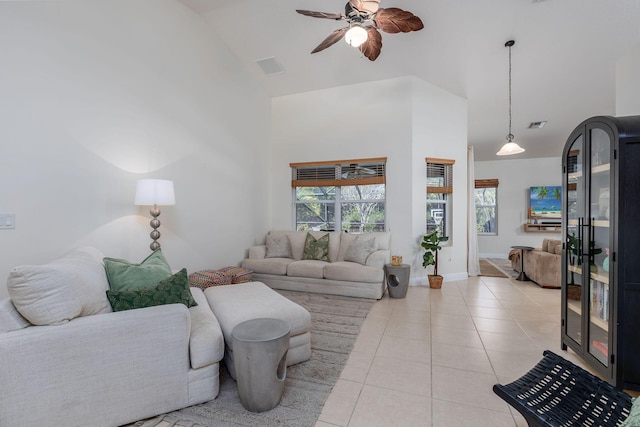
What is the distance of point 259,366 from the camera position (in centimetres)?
168

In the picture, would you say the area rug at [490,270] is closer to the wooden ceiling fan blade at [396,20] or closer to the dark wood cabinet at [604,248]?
the dark wood cabinet at [604,248]


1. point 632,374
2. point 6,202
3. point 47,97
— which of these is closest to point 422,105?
point 632,374

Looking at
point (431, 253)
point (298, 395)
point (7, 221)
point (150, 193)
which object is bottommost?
point (298, 395)

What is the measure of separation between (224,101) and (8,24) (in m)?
2.47

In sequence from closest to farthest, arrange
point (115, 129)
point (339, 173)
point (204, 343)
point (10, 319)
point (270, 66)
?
1. point (10, 319)
2. point (204, 343)
3. point (115, 129)
4. point (270, 66)
5. point (339, 173)

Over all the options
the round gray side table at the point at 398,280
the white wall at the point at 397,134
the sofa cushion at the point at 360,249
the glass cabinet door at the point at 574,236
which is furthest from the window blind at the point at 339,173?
the glass cabinet door at the point at 574,236

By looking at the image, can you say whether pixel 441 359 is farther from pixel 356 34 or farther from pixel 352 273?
pixel 356 34

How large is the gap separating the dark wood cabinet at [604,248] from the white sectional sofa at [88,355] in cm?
267

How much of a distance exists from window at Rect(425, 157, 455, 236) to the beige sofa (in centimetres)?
153

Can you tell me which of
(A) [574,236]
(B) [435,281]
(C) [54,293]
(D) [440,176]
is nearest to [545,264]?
(B) [435,281]

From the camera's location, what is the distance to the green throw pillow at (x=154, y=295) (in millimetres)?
1774

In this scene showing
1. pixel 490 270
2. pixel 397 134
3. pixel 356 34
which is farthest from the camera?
pixel 490 270

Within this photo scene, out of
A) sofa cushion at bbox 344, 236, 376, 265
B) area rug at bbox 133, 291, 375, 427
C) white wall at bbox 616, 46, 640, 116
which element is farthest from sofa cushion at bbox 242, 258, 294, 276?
white wall at bbox 616, 46, 640, 116

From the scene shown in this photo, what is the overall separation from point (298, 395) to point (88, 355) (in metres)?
1.24
